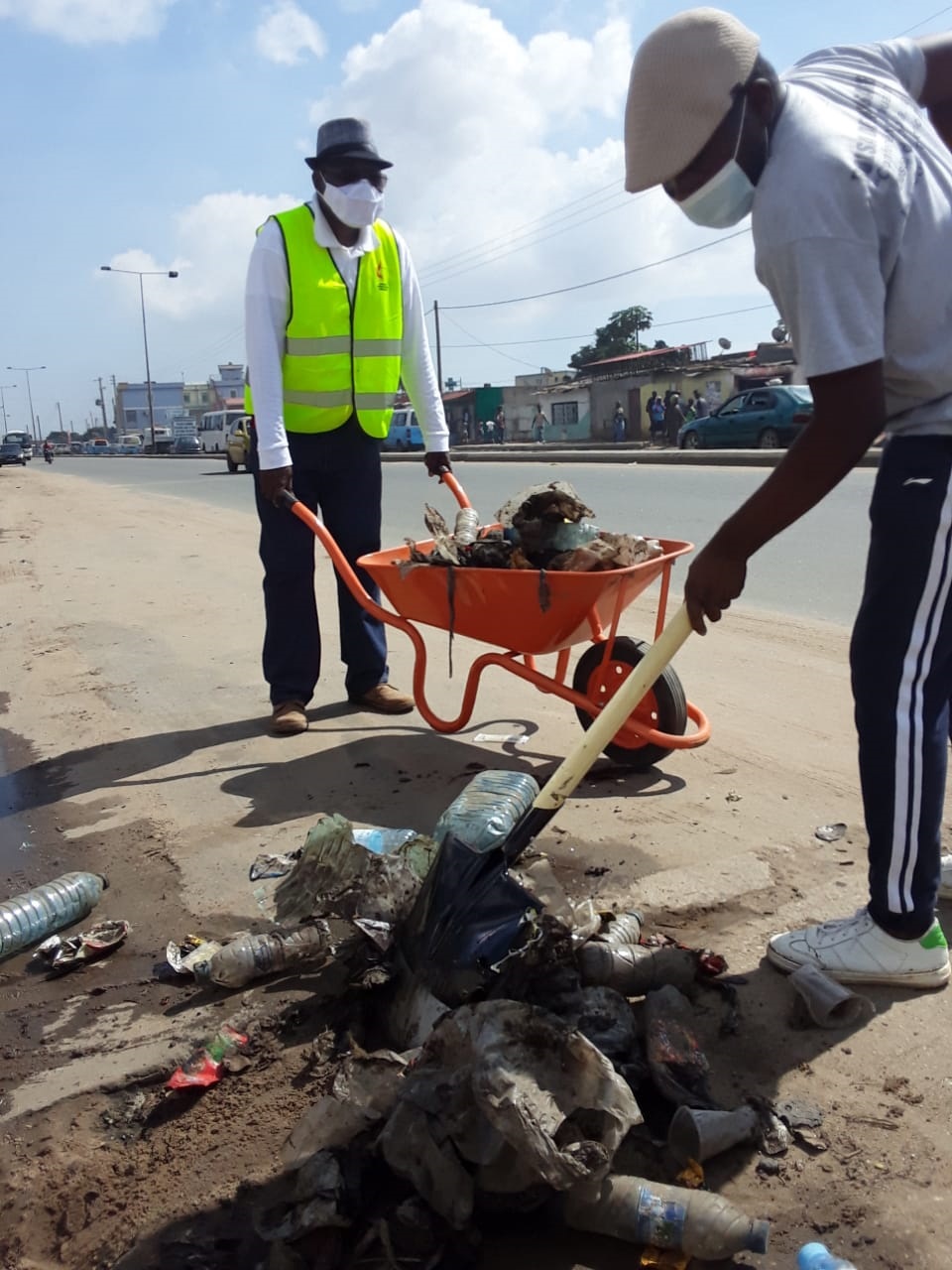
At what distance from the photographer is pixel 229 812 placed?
3.88 m

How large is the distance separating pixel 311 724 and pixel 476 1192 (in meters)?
3.08

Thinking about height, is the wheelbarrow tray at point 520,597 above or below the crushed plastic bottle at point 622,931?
above

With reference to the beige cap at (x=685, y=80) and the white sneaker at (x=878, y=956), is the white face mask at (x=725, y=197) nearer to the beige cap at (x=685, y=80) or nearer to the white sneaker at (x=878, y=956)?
the beige cap at (x=685, y=80)

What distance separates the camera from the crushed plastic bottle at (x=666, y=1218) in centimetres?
180

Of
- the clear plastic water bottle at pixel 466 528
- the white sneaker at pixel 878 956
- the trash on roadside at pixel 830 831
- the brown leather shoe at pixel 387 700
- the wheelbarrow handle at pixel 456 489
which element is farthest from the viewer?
the brown leather shoe at pixel 387 700

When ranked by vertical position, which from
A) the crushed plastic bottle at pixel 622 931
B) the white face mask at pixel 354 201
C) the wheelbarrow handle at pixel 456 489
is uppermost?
the white face mask at pixel 354 201

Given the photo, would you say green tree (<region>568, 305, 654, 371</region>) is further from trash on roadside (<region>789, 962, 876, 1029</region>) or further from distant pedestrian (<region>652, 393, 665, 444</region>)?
trash on roadside (<region>789, 962, 876, 1029</region>)

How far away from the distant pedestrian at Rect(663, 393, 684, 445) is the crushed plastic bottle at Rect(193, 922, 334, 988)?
29.9 metres

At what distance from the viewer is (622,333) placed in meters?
62.7

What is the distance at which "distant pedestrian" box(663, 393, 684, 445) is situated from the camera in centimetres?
3169

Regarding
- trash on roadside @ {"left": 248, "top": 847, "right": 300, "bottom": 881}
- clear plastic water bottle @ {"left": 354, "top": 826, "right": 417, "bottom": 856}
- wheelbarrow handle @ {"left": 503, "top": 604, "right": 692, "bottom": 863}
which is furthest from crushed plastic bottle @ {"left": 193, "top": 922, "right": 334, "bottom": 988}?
wheelbarrow handle @ {"left": 503, "top": 604, "right": 692, "bottom": 863}

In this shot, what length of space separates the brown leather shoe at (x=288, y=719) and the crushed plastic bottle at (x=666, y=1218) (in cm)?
300

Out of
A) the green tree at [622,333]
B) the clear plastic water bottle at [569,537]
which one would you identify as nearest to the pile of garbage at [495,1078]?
the clear plastic water bottle at [569,537]

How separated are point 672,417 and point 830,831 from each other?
29.7 meters
